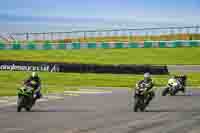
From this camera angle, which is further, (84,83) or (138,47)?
(138,47)

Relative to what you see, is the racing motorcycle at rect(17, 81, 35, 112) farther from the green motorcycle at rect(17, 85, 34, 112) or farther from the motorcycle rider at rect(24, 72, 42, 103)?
the motorcycle rider at rect(24, 72, 42, 103)

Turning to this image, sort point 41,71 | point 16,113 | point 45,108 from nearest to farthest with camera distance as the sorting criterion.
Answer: point 16,113, point 45,108, point 41,71

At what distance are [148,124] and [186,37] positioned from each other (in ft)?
221

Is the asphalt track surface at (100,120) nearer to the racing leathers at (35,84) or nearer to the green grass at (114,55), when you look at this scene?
the racing leathers at (35,84)

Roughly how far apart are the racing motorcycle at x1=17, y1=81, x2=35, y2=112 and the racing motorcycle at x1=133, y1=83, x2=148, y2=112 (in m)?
3.98

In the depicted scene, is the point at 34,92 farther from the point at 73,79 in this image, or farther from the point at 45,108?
the point at 73,79

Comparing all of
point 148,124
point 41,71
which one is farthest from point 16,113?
point 41,71

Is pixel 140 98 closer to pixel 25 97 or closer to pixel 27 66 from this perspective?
pixel 25 97

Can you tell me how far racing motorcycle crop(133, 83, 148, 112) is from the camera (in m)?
22.2

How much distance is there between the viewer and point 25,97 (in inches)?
832

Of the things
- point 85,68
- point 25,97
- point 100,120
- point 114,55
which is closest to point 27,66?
point 85,68

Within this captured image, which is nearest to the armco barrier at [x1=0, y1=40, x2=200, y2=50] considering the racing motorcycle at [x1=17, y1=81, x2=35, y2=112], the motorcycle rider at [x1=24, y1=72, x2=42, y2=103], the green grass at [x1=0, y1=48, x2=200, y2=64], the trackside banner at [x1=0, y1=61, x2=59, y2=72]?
the green grass at [x1=0, y1=48, x2=200, y2=64]

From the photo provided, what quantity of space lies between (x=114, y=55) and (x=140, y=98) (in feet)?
163

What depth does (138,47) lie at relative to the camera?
7844 centimetres
